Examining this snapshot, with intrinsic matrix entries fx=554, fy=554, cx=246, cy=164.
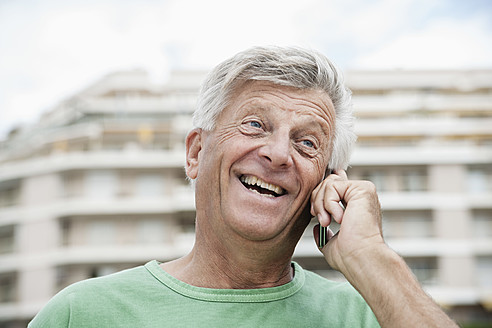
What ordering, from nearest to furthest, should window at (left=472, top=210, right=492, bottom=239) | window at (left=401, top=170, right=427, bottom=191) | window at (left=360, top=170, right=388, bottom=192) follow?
window at (left=472, top=210, right=492, bottom=239) < window at (left=360, top=170, right=388, bottom=192) < window at (left=401, top=170, right=427, bottom=191)

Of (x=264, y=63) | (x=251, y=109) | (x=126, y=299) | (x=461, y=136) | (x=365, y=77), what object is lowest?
(x=461, y=136)

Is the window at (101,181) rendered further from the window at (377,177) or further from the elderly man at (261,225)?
the elderly man at (261,225)

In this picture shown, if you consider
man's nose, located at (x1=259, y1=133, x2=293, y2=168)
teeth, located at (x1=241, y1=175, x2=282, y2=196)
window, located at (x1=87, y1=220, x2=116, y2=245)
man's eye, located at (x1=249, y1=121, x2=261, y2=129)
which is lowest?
window, located at (x1=87, y1=220, x2=116, y2=245)

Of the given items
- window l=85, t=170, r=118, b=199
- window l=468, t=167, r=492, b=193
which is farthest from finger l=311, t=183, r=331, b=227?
window l=468, t=167, r=492, b=193

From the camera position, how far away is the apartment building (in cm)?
2931

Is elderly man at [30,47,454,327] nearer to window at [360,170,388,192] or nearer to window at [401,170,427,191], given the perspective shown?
window at [360,170,388,192]

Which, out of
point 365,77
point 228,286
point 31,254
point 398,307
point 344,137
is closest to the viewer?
point 398,307

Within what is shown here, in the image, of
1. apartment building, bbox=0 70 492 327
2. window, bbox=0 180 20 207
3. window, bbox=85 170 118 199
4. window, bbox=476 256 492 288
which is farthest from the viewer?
window, bbox=0 180 20 207

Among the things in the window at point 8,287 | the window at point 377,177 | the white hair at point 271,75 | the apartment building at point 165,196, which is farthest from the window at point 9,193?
the white hair at point 271,75

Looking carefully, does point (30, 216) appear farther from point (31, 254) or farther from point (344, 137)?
point (344, 137)

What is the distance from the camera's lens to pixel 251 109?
2023 mm

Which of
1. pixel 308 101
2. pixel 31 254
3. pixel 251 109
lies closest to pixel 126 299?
pixel 251 109

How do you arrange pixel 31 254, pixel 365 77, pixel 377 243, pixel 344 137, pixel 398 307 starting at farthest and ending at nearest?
pixel 365 77
pixel 31 254
pixel 344 137
pixel 377 243
pixel 398 307

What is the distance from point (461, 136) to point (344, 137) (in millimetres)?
32130
